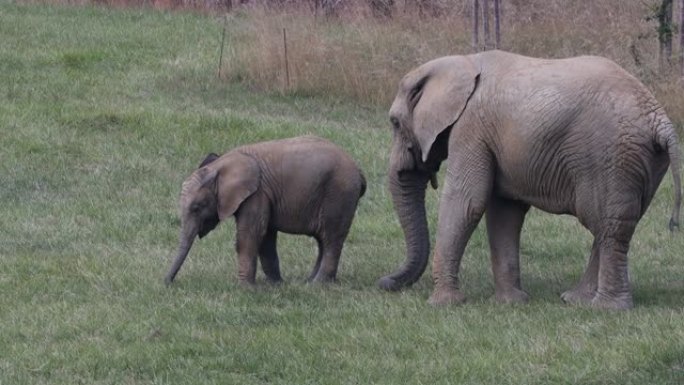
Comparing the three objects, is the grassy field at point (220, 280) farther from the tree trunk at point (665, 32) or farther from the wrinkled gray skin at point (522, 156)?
the tree trunk at point (665, 32)

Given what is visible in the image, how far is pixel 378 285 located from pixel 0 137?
6569 mm

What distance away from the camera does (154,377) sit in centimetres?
796

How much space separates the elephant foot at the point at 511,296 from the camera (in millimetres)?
9875

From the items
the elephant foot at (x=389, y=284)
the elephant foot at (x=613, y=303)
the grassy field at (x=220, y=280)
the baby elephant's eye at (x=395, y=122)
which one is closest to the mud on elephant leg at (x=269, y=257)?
the grassy field at (x=220, y=280)

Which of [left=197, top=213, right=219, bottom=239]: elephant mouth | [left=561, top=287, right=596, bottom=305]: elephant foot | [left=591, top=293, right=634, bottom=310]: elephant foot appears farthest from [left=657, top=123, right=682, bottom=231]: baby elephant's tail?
[left=197, top=213, right=219, bottom=239]: elephant mouth

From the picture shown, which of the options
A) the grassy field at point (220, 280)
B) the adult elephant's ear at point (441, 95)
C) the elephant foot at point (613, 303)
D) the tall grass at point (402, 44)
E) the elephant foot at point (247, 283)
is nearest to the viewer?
the grassy field at point (220, 280)

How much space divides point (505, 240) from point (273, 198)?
168 cm

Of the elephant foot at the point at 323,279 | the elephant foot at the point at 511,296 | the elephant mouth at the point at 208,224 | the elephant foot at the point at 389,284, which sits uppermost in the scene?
the elephant mouth at the point at 208,224

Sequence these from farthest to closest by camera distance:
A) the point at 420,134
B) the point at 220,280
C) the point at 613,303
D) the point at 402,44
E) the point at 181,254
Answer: the point at 402,44, the point at 220,280, the point at 181,254, the point at 420,134, the point at 613,303

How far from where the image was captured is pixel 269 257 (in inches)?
420

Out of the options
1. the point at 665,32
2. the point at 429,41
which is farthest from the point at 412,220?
the point at 429,41

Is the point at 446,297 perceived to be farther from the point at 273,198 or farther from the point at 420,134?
the point at 273,198

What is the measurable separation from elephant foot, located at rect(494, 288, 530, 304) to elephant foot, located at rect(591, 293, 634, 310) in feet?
2.01

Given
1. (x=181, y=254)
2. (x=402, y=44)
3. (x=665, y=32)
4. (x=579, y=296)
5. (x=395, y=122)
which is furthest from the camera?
(x=402, y=44)
